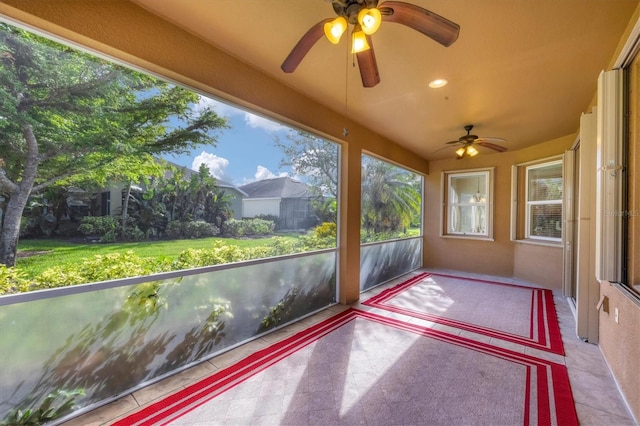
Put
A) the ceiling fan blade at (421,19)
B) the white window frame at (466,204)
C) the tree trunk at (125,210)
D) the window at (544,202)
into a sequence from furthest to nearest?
the white window frame at (466,204) < the window at (544,202) < the tree trunk at (125,210) < the ceiling fan blade at (421,19)

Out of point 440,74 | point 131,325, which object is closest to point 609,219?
point 440,74

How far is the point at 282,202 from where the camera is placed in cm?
297

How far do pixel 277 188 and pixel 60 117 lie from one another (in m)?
1.72

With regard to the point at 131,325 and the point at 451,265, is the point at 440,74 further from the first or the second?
the point at 451,265

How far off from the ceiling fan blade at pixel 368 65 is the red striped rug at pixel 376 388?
220cm

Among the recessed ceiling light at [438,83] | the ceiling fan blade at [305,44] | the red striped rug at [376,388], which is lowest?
the red striped rug at [376,388]

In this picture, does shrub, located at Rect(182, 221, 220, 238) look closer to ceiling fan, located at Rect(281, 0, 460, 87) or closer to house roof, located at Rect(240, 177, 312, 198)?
house roof, located at Rect(240, 177, 312, 198)

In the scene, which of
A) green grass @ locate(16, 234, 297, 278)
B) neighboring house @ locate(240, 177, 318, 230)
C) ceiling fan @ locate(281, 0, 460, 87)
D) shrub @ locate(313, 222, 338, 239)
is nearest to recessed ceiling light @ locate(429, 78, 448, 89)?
ceiling fan @ locate(281, 0, 460, 87)

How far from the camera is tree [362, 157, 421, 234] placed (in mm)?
4305

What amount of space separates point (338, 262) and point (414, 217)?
2.92 metres

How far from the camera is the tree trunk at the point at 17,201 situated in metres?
1.47

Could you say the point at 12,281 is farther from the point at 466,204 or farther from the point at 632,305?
the point at 466,204

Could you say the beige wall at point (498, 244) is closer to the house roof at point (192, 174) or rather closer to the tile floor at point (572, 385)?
the tile floor at point (572, 385)

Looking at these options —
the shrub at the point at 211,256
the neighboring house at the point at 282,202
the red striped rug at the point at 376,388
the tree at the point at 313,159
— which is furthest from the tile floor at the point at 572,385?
the tree at the point at 313,159
